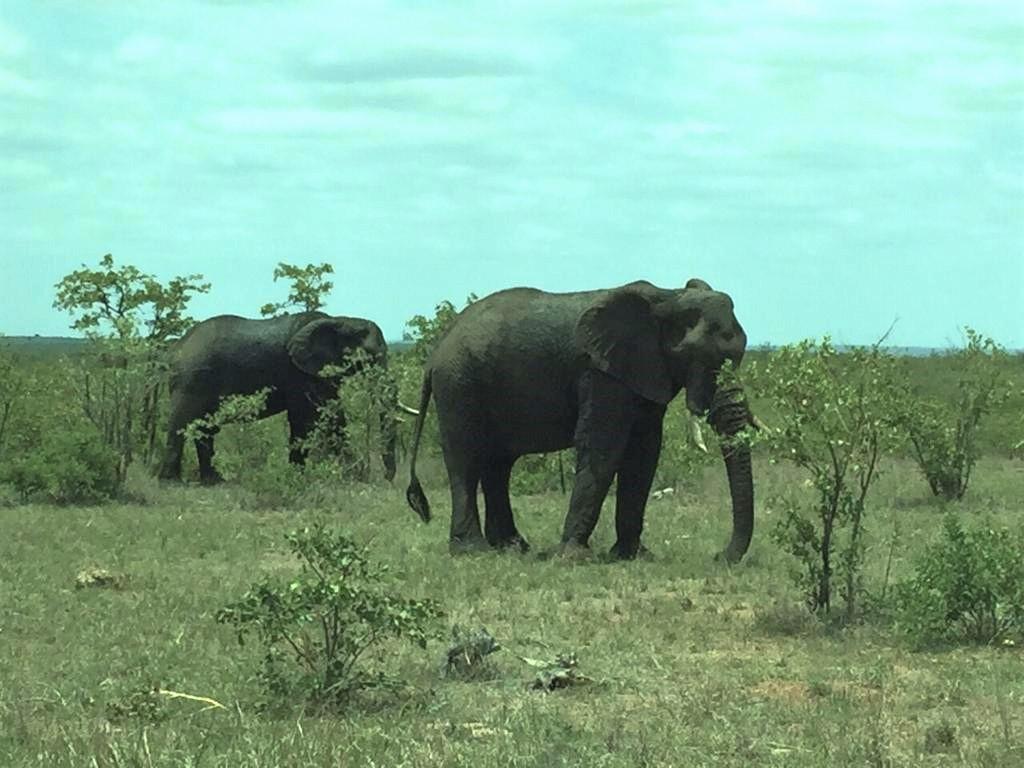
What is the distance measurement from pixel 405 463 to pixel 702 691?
15.9 metres

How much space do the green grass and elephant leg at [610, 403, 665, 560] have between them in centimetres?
38

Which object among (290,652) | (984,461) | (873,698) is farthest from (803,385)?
(984,461)

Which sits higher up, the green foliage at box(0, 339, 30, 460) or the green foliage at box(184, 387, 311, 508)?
the green foliage at box(0, 339, 30, 460)

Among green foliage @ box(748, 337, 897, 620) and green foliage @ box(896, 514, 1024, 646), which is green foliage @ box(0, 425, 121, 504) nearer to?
green foliage @ box(748, 337, 897, 620)

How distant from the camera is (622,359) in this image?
1450 centimetres

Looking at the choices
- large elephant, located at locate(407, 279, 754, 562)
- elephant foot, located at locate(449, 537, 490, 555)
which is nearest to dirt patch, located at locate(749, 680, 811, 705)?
large elephant, located at locate(407, 279, 754, 562)

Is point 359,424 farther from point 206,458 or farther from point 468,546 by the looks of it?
point 468,546

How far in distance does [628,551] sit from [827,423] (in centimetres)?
415

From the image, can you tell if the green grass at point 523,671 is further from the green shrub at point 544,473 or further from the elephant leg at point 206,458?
the elephant leg at point 206,458

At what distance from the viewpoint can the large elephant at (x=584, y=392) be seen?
14164 mm

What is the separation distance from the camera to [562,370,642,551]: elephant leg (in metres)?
14.6

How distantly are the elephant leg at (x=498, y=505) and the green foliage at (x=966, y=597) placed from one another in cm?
597

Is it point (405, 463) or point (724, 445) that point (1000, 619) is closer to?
point (724, 445)

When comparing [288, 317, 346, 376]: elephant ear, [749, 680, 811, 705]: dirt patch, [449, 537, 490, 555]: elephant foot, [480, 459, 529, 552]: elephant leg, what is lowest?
[749, 680, 811, 705]: dirt patch
